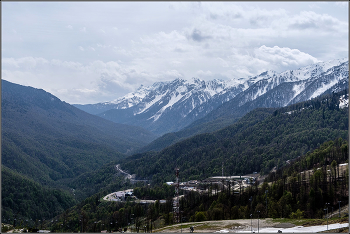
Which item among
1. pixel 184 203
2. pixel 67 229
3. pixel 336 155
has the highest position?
pixel 336 155

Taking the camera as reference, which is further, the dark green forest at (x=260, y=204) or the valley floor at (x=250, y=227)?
the dark green forest at (x=260, y=204)

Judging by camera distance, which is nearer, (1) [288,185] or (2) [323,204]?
(2) [323,204]

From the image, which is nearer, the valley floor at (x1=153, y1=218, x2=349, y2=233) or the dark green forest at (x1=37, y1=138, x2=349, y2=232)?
the valley floor at (x1=153, y1=218, x2=349, y2=233)

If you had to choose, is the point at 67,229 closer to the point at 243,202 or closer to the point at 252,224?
the point at 243,202

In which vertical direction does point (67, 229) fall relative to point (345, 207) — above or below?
below

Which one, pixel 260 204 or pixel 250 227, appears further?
pixel 260 204

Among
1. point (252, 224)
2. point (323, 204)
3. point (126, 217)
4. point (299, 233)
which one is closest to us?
point (299, 233)

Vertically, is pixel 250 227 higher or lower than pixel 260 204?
lower

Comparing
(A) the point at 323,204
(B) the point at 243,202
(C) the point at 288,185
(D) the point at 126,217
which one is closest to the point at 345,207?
(A) the point at 323,204

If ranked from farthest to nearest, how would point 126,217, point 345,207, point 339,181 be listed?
point 126,217
point 339,181
point 345,207
